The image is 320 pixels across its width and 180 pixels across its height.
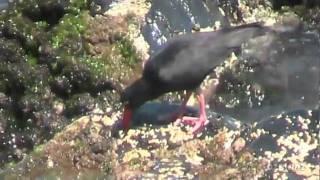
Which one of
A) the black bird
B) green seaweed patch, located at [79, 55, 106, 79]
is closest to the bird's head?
the black bird

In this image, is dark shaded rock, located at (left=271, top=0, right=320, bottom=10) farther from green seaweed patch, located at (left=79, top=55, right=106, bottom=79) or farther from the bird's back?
the bird's back

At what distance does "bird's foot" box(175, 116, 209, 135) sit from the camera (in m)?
8.66

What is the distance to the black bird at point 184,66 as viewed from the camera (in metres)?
8.83

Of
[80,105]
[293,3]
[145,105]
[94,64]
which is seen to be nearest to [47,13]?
[94,64]

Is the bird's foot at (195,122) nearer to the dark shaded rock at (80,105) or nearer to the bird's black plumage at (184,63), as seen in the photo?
the bird's black plumage at (184,63)

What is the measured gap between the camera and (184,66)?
8.82m

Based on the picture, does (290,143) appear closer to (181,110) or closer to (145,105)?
(181,110)

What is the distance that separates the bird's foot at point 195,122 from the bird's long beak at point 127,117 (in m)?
0.50

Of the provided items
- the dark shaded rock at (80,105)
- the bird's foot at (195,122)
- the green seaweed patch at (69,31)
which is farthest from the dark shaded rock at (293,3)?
the bird's foot at (195,122)

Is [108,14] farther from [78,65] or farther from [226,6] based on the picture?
[226,6]

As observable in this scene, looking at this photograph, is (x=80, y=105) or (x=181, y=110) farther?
(x=80, y=105)

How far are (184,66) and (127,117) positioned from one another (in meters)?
0.78

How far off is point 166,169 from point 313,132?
1.39 meters

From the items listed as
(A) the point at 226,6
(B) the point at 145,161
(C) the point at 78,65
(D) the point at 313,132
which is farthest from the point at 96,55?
(D) the point at 313,132
